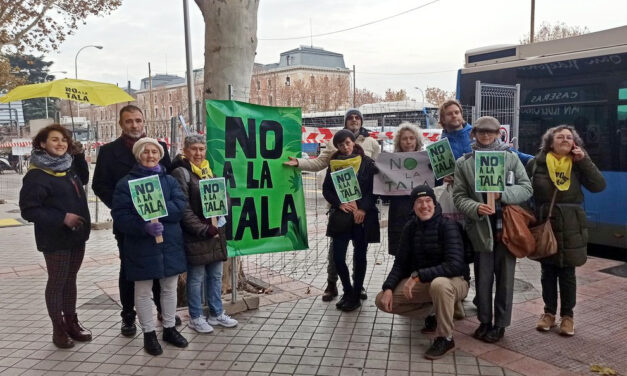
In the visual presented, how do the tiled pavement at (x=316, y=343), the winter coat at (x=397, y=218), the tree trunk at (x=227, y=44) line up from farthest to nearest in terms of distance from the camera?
1. the tree trunk at (x=227, y=44)
2. the winter coat at (x=397, y=218)
3. the tiled pavement at (x=316, y=343)

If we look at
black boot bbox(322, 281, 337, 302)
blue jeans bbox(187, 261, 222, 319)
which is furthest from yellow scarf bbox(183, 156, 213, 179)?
black boot bbox(322, 281, 337, 302)

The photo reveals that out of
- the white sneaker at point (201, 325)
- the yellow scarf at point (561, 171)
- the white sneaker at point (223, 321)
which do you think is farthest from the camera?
the white sneaker at point (223, 321)

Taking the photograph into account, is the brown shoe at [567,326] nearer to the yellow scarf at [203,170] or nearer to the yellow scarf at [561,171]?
the yellow scarf at [561,171]

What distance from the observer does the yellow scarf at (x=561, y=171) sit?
173 inches

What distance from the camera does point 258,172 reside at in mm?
5195

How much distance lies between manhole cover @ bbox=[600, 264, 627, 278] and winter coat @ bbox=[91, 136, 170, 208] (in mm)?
5668

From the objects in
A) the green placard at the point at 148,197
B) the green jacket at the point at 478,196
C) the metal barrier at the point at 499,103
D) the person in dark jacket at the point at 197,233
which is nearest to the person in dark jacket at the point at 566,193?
the green jacket at the point at 478,196

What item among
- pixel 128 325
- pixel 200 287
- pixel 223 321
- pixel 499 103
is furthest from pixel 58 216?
pixel 499 103

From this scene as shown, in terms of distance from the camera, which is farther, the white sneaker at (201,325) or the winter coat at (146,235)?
the white sneaker at (201,325)

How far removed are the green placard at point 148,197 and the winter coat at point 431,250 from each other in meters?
1.99

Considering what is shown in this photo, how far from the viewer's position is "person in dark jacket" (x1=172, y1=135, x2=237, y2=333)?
4461 millimetres

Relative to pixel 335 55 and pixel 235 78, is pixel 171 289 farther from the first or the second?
→ pixel 335 55

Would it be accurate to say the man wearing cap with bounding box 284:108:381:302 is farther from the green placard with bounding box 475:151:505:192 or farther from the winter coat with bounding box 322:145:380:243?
the green placard with bounding box 475:151:505:192

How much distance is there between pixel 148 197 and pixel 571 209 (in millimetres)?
3509
